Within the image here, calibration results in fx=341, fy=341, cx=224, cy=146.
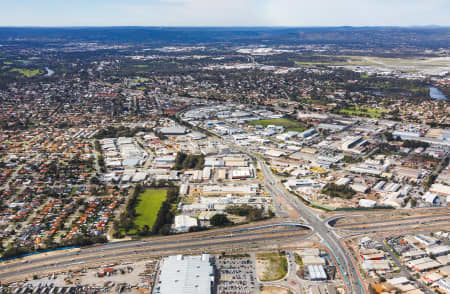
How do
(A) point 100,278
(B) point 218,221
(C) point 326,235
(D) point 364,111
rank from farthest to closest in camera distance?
(D) point 364,111
(B) point 218,221
(C) point 326,235
(A) point 100,278

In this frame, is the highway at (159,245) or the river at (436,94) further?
the river at (436,94)

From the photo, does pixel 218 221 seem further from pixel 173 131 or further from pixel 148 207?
pixel 173 131

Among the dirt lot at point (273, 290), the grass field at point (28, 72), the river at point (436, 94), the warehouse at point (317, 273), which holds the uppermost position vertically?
the grass field at point (28, 72)

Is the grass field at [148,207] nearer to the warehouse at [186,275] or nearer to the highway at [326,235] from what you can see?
the warehouse at [186,275]

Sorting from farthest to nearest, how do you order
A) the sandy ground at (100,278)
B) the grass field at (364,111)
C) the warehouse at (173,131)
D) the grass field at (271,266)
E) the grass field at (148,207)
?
the grass field at (364,111)
the warehouse at (173,131)
the grass field at (148,207)
the grass field at (271,266)
the sandy ground at (100,278)

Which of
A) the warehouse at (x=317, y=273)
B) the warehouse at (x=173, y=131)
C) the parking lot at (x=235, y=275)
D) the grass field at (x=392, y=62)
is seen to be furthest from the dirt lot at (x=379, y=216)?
the grass field at (x=392, y=62)

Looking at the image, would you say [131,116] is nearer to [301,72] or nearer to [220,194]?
[220,194]

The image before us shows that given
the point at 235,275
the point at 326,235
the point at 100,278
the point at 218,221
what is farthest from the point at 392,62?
the point at 100,278
